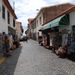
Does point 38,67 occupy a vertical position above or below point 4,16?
below

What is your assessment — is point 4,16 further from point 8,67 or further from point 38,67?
point 38,67

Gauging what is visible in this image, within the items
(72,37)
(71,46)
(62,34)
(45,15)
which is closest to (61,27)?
(62,34)

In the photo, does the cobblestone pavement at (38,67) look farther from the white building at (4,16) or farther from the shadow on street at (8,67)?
the white building at (4,16)

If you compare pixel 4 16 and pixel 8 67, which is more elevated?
pixel 4 16

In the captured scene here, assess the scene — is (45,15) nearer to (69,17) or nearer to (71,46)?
(69,17)

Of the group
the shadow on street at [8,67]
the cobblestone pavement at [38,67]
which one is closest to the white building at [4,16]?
the cobblestone pavement at [38,67]

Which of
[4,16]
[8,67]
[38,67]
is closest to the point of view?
[38,67]

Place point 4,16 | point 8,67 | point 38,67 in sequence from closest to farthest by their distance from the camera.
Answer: point 38,67, point 8,67, point 4,16

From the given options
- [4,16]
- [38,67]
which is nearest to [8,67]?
[38,67]

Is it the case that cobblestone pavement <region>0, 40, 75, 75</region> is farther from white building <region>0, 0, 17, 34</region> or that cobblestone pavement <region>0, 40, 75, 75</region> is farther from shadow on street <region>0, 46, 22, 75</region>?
white building <region>0, 0, 17, 34</region>

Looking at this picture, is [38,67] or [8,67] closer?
[38,67]

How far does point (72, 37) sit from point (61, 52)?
1491 millimetres

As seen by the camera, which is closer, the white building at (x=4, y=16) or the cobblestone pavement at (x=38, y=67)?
the cobblestone pavement at (x=38, y=67)

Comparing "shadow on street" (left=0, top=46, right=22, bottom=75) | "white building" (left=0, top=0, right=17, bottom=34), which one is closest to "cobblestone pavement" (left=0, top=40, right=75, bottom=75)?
"shadow on street" (left=0, top=46, right=22, bottom=75)
